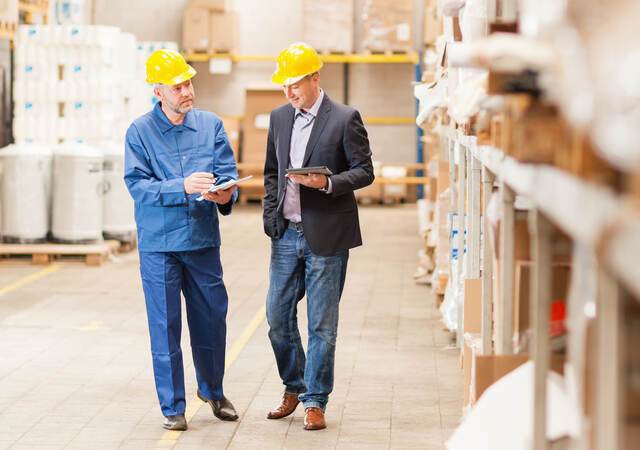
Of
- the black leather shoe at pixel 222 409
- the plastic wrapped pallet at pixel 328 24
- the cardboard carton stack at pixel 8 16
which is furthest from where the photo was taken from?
the plastic wrapped pallet at pixel 328 24

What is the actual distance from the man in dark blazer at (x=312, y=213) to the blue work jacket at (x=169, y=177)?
38cm

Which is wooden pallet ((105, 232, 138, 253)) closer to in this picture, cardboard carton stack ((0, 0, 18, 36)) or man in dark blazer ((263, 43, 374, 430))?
cardboard carton stack ((0, 0, 18, 36))

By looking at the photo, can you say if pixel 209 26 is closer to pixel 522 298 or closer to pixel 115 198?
pixel 115 198

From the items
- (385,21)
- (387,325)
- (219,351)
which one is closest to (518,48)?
(219,351)

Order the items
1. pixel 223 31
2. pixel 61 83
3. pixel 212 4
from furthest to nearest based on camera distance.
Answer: pixel 223 31 → pixel 212 4 → pixel 61 83

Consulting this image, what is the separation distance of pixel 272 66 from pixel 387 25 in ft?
9.21

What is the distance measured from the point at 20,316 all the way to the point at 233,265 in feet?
12.1

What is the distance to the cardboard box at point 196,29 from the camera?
19.0 m

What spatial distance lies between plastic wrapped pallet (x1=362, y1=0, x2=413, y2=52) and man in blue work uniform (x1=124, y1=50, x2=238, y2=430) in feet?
44.2

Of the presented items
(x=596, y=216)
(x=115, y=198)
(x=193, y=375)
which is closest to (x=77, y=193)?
(x=115, y=198)

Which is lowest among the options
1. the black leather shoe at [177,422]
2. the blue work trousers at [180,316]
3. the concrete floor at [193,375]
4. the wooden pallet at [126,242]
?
the concrete floor at [193,375]

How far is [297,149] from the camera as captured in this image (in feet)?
17.7

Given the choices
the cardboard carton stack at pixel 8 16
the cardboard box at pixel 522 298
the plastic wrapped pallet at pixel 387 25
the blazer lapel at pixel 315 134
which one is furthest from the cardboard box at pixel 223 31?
the cardboard box at pixel 522 298

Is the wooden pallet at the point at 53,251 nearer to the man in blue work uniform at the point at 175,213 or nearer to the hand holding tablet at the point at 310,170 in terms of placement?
the man in blue work uniform at the point at 175,213
